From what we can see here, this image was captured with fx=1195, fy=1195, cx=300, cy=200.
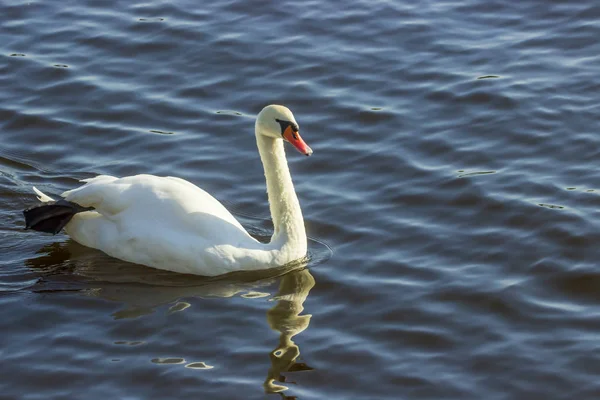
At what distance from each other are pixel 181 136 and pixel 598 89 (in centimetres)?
492

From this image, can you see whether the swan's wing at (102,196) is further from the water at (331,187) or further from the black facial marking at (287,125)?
the black facial marking at (287,125)

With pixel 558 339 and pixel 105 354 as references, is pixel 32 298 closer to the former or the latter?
pixel 105 354

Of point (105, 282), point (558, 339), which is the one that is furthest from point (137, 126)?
point (558, 339)

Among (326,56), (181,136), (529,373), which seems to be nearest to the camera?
(529,373)

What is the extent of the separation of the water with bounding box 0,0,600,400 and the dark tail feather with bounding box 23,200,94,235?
37 centimetres

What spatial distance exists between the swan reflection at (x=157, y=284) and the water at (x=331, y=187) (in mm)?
27

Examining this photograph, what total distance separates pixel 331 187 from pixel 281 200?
4.80 feet

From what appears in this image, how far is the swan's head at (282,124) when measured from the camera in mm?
10781

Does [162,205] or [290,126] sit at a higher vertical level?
[290,126]

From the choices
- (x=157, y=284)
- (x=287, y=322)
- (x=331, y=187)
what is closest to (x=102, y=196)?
(x=157, y=284)

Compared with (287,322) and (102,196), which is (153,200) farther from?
(287,322)

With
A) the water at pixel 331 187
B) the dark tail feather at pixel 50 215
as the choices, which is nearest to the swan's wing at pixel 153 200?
the dark tail feather at pixel 50 215

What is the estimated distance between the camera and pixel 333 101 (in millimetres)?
14258

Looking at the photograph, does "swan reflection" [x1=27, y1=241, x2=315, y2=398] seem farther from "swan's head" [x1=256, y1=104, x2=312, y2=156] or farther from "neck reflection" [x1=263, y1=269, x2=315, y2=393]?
"swan's head" [x1=256, y1=104, x2=312, y2=156]
